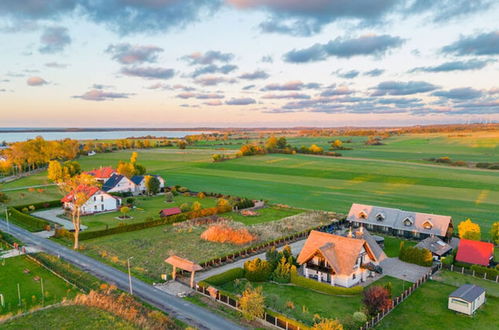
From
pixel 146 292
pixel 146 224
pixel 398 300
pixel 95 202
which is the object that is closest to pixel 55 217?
pixel 95 202

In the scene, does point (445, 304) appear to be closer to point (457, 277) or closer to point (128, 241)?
point (457, 277)

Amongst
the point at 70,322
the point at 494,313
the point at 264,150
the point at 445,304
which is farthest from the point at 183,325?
the point at 264,150

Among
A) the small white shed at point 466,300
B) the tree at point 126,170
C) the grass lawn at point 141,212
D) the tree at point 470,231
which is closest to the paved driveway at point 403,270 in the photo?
A: the small white shed at point 466,300

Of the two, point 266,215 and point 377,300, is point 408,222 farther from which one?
point 377,300

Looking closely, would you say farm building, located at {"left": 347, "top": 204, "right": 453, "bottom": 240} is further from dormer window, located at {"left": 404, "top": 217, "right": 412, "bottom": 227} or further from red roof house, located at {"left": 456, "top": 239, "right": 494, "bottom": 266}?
red roof house, located at {"left": 456, "top": 239, "right": 494, "bottom": 266}

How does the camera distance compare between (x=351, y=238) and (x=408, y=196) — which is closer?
(x=351, y=238)

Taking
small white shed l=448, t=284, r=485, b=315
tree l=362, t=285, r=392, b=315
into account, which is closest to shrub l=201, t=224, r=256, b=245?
tree l=362, t=285, r=392, b=315
